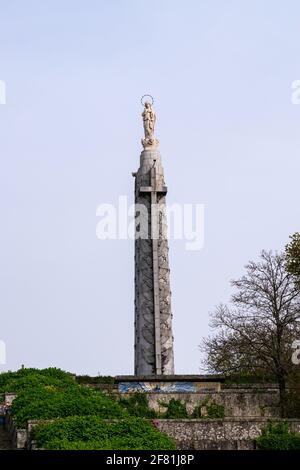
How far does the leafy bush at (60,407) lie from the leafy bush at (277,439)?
17.3 ft

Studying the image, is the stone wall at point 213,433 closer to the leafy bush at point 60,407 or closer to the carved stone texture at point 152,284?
the leafy bush at point 60,407

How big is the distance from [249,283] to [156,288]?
9.97 m

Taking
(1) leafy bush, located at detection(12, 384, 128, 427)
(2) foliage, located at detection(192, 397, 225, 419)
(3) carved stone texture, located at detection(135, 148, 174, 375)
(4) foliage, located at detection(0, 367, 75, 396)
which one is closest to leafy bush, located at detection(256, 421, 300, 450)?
(1) leafy bush, located at detection(12, 384, 128, 427)

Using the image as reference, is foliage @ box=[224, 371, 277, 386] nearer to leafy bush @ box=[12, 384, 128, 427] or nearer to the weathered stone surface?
the weathered stone surface

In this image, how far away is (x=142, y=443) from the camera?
32.1 meters

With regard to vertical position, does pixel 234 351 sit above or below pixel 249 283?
below

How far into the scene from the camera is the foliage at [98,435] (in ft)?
104

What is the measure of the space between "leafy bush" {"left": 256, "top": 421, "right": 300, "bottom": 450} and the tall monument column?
68.8 feet

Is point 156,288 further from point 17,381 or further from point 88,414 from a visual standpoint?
point 88,414

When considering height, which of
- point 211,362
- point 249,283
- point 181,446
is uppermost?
point 249,283

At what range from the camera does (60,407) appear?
125 ft

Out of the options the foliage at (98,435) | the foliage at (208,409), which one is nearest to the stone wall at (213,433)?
the foliage at (98,435)

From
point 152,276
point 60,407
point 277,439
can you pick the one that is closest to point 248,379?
point 152,276
